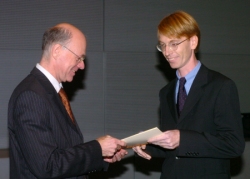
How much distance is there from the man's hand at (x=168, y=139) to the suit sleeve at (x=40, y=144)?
466 mm

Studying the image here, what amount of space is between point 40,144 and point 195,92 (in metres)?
1.02

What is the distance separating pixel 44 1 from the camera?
4309 millimetres

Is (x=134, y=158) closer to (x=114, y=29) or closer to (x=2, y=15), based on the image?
(x=114, y=29)

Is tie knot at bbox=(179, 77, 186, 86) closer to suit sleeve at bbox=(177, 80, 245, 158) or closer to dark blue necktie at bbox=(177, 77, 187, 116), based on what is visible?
dark blue necktie at bbox=(177, 77, 187, 116)

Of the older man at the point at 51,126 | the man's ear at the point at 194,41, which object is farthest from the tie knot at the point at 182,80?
the older man at the point at 51,126

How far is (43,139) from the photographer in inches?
78.7

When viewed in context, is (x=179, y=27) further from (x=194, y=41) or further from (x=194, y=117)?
(x=194, y=117)

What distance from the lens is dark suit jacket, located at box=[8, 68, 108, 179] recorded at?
1.99m

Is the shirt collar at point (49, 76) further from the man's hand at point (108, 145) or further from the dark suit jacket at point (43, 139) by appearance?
the man's hand at point (108, 145)

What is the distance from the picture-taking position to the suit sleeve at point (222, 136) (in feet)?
7.72

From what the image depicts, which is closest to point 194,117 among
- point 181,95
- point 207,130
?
point 207,130

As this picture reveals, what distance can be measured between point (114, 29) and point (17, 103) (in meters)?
2.71

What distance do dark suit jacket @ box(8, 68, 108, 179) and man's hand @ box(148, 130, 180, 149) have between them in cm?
34

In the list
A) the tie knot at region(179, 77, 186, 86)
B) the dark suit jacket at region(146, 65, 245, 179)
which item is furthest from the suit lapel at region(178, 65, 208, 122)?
the tie knot at region(179, 77, 186, 86)
